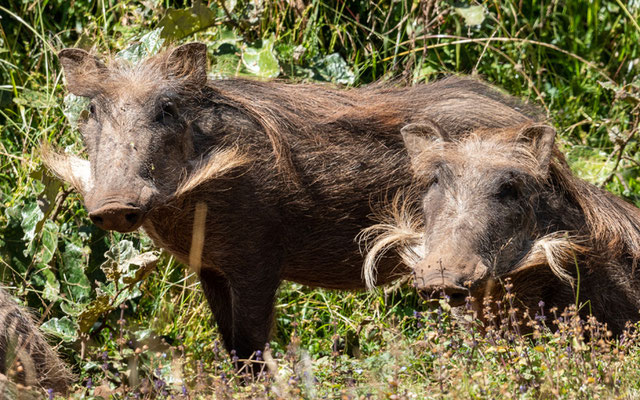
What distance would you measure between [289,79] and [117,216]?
181cm

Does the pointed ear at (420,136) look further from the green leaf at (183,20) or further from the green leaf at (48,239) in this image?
the green leaf at (48,239)

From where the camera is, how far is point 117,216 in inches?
146

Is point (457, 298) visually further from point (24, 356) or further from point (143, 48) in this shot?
point (143, 48)

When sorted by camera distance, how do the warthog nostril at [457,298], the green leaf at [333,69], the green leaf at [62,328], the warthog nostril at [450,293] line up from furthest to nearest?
the green leaf at [333,69], the green leaf at [62,328], the warthog nostril at [457,298], the warthog nostril at [450,293]

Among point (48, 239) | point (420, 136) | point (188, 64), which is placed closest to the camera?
point (188, 64)

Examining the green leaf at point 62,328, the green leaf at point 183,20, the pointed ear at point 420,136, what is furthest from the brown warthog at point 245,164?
the green leaf at point 62,328

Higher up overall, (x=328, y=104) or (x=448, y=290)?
(x=328, y=104)

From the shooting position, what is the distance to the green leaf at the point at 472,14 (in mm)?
5828

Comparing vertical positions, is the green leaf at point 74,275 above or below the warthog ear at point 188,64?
below

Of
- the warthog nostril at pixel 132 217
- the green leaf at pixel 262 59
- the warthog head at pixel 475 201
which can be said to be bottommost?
the warthog head at pixel 475 201

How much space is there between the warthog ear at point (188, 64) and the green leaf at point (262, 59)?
1011mm

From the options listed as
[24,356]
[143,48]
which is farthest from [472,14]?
[24,356]

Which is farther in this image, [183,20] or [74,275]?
[74,275]

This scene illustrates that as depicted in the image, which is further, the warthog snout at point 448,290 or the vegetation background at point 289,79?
the vegetation background at point 289,79
